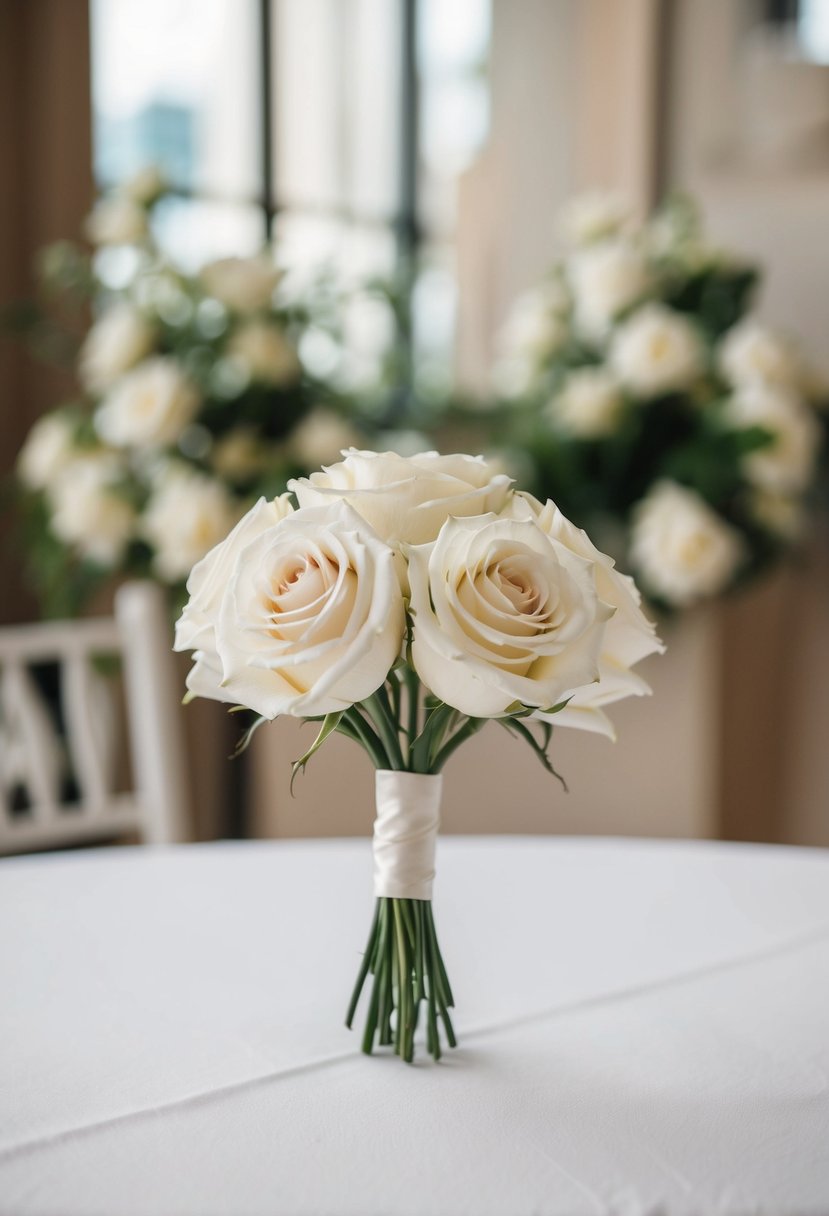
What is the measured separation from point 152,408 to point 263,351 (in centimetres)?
19

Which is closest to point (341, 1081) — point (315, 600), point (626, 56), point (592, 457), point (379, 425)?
point (315, 600)

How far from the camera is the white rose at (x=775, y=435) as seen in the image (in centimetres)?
172

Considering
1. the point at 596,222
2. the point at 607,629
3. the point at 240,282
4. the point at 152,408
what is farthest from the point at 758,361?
the point at 607,629

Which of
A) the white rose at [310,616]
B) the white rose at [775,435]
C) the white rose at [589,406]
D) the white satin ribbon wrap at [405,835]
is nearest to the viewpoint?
the white rose at [310,616]

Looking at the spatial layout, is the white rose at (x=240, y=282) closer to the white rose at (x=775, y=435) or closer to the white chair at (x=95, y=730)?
the white chair at (x=95, y=730)

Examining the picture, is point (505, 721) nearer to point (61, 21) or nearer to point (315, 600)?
point (315, 600)

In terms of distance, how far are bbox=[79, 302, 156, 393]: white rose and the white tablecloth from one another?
96 centimetres

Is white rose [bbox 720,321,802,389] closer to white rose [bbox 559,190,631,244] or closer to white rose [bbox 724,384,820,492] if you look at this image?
white rose [bbox 724,384,820,492]

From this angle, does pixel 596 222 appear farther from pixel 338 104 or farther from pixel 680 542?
pixel 338 104

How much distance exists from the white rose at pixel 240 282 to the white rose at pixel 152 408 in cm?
14

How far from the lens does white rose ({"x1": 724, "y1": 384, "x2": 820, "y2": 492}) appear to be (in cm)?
172

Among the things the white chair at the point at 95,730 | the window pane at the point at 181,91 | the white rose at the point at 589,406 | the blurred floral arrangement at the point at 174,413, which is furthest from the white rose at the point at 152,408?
the window pane at the point at 181,91

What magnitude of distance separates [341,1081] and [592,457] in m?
1.36

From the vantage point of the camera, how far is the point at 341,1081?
0.71m
